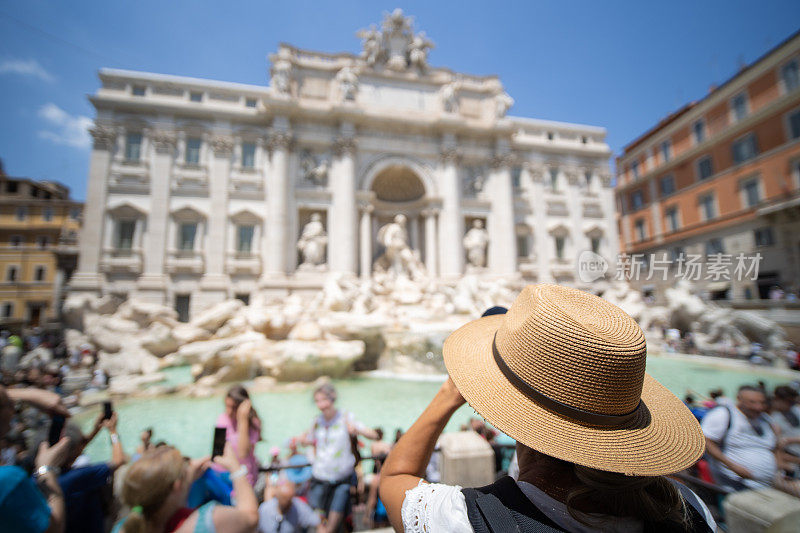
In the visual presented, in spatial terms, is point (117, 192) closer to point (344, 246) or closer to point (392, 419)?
point (344, 246)

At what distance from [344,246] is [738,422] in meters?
13.3

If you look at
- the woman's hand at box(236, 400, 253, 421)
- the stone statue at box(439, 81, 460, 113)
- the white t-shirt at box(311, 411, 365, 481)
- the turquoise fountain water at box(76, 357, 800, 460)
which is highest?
the stone statue at box(439, 81, 460, 113)

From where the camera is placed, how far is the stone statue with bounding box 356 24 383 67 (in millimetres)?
16172

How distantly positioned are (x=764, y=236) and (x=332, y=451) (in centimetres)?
1989

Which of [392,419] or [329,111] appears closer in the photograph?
[392,419]

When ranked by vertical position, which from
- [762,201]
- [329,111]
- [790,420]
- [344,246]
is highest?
[329,111]

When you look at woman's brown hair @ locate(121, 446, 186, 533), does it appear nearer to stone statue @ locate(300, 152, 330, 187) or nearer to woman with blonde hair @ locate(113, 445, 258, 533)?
woman with blonde hair @ locate(113, 445, 258, 533)

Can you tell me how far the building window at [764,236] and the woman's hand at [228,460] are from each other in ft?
67.2

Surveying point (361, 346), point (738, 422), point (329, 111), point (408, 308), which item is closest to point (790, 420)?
point (738, 422)

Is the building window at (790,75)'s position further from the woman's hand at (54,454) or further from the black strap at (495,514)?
the woman's hand at (54,454)

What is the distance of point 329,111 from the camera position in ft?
49.4

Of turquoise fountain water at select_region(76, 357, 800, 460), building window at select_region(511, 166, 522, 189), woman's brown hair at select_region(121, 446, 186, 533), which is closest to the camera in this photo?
woman's brown hair at select_region(121, 446, 186, 533)

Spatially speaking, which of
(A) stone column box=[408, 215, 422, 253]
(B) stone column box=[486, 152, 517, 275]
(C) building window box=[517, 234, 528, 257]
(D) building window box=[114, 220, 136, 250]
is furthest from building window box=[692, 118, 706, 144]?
(D) building window box=[114, 220, 136, 250]

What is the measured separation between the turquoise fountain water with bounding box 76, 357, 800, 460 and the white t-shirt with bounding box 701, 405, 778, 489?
3.76 metres
